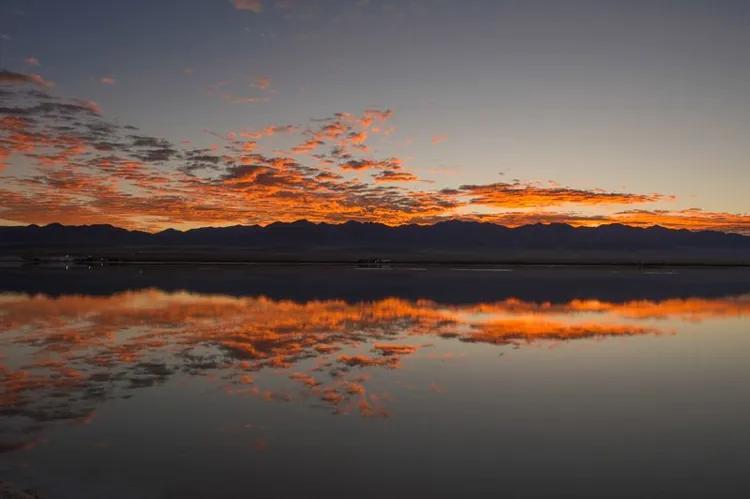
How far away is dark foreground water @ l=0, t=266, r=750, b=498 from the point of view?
8898mm

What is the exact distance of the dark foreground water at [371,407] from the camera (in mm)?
8898

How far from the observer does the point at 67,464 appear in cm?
915

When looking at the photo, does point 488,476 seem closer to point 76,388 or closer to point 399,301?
point 76,388

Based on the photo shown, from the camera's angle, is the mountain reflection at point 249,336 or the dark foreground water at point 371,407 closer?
the dark foreground water at point 371,407

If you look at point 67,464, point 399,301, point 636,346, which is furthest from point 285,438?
point 399,301

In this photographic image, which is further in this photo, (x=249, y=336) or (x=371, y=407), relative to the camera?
(x=249, y=336)

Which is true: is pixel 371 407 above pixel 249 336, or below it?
below

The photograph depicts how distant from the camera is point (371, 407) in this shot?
12.7 m

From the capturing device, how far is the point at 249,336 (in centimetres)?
2184

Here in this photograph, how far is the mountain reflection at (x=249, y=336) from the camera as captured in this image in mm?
13827

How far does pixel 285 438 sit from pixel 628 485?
529 centimetres

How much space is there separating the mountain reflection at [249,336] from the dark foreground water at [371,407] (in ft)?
0.35

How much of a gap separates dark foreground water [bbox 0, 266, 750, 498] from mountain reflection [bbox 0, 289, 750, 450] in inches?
4.2

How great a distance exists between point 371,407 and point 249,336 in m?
10.1
